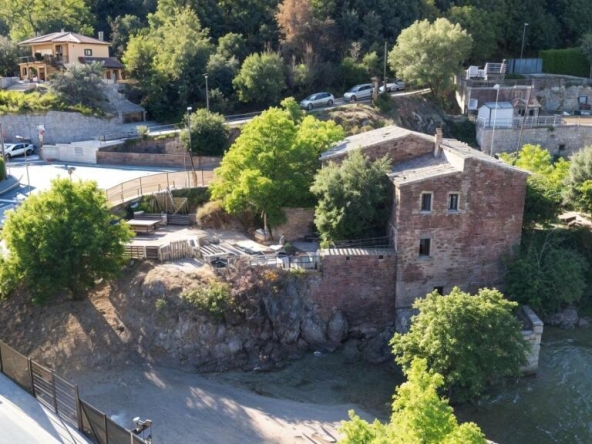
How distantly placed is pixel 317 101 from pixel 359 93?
14.3 ft

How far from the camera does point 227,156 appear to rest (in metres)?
33.0

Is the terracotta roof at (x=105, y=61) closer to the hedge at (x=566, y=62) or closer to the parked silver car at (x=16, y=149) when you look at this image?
the parked silver car at (x=16, y=149)

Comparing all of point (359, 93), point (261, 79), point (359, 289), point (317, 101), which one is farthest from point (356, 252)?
point (359, 93)

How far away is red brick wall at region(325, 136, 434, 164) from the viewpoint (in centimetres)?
3077

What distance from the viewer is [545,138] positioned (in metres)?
52.7

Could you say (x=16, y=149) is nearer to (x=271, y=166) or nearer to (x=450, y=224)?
(x=271, y=166)

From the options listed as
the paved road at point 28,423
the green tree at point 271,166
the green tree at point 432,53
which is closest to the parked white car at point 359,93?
the green tree at point 432,53

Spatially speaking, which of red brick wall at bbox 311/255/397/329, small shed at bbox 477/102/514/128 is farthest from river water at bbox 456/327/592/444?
small shed at bbox 477/102/514/128

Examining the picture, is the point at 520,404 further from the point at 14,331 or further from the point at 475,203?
the point at 14,331

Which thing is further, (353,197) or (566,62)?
(566,62)

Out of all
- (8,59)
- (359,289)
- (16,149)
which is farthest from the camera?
(8,59)

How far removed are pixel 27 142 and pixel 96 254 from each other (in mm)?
25533

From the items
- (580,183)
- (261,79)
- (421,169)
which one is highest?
(261,79)

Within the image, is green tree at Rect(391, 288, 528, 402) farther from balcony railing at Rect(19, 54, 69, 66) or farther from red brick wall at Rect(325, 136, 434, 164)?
balcony railing at Rect(19, 54, 69, 66)
